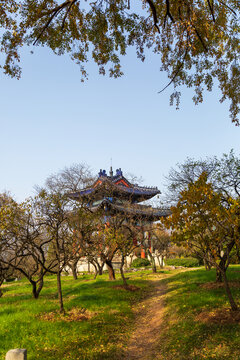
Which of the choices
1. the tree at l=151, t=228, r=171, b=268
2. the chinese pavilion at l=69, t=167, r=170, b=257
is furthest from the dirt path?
the tree at l=151, t=228, r=171, b=268

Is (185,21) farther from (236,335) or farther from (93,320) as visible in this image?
(93,320)

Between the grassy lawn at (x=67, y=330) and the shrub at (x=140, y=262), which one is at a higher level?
the grassy lawn at (x=67, y=330)

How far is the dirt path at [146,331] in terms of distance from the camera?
750cm

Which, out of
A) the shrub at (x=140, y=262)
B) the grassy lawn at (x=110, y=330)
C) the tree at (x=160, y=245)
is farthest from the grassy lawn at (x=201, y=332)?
the shrub at (x=140, y=262)

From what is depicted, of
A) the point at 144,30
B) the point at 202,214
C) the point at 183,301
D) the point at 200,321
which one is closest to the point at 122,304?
the point at 183,301

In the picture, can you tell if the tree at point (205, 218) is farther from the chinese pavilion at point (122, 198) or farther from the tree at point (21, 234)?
the chinese pavilion at point (122, 198)

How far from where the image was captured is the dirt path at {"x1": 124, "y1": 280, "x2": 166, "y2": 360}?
7.50 meters

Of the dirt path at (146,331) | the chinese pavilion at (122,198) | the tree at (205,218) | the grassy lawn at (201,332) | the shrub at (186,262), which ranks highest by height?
the chinese pavilion at (122,198)

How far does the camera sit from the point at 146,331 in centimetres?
944

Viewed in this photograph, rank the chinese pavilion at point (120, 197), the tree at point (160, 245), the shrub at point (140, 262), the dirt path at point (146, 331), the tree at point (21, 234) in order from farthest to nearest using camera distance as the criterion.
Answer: the tree at point (160, 245) < the shrub at point (140, 262) < the chinese pavilion at point (120, 197) < the tree at point (21, 234) < the dirt path at point (146, 331)

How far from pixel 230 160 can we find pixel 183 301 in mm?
11931

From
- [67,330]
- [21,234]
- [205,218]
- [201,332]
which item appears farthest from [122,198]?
[201,332]

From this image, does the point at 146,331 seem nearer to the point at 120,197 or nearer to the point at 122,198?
the point at 120,197

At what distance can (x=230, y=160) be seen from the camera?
19875 mm
